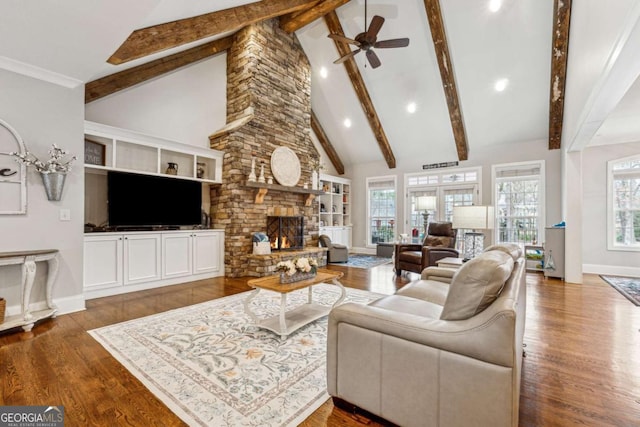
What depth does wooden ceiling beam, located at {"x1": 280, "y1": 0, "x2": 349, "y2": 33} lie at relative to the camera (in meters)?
5.11

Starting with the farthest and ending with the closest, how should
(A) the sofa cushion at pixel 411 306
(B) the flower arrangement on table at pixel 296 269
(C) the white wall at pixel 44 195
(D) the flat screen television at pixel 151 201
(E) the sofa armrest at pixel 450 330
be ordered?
(D) the flat screen television at pixel 151 201, (C) the white wall at pixel 44 195, (B) the flower arrangement on table at pixel 296 269, (A) the sofa cushion at pixel 411 306, (E) the sofa armrest at pixel 450 330

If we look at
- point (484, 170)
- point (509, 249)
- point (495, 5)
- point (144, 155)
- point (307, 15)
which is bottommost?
point (509, 249)

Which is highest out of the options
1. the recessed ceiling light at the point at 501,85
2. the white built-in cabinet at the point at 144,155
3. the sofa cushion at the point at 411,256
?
the recessed ceiling light at the point at 501,85

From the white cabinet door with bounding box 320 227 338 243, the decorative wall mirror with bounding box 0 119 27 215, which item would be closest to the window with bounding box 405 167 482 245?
the white cabinet door with bounding box 320 227 338 243

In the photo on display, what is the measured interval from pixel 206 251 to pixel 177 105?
8.71ft

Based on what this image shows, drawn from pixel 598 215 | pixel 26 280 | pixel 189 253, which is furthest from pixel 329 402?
pixel 598 215

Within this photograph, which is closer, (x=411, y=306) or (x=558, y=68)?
(x=411, y=306)

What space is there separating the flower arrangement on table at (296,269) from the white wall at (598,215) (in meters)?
6.35

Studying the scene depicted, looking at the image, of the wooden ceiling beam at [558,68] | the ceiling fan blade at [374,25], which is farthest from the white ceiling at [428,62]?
the ceiling fan blade at [374,25]

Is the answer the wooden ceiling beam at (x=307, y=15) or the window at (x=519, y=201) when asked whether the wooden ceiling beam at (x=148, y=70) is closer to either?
the wooden ceiling beam at (x=307, y=15)

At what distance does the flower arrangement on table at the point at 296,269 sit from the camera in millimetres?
2709

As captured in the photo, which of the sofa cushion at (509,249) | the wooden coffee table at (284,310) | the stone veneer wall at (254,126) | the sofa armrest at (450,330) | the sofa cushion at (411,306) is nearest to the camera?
the sofa armrest at (450,330)

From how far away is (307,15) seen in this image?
5.51 m

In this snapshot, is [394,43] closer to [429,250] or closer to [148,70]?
[429,250]
